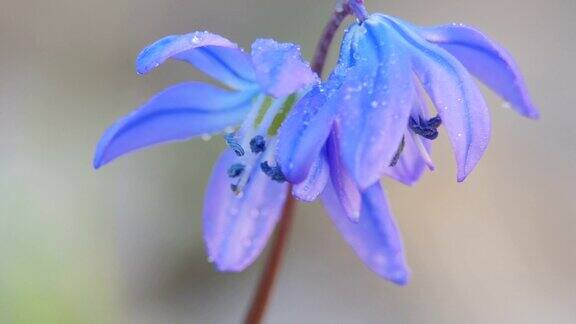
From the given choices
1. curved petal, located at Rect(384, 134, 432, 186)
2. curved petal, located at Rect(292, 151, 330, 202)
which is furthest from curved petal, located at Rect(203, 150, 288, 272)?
curved petal, located at Rect(292, 151, 330, 202)

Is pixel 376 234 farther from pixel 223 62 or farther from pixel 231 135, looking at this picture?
pixel 223 62

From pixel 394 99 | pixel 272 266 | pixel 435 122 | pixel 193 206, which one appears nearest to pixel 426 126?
pixel 435 122

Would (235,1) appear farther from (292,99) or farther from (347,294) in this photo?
(292,99)

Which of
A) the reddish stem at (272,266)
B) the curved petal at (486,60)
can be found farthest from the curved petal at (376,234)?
the curved petal at (486,60)

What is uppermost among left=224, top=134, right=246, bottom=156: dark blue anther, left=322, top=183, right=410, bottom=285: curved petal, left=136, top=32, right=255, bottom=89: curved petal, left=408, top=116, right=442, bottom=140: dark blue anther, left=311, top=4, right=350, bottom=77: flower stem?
left=311, top=4, right=350, bottom=77: flower stem

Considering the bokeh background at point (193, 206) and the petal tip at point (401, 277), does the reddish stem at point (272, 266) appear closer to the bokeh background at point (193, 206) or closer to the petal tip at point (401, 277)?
the petal tip at point (401, 277)

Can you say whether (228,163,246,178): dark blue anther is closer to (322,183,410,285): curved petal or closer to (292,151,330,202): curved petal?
(322,183,410,285): curved petal
